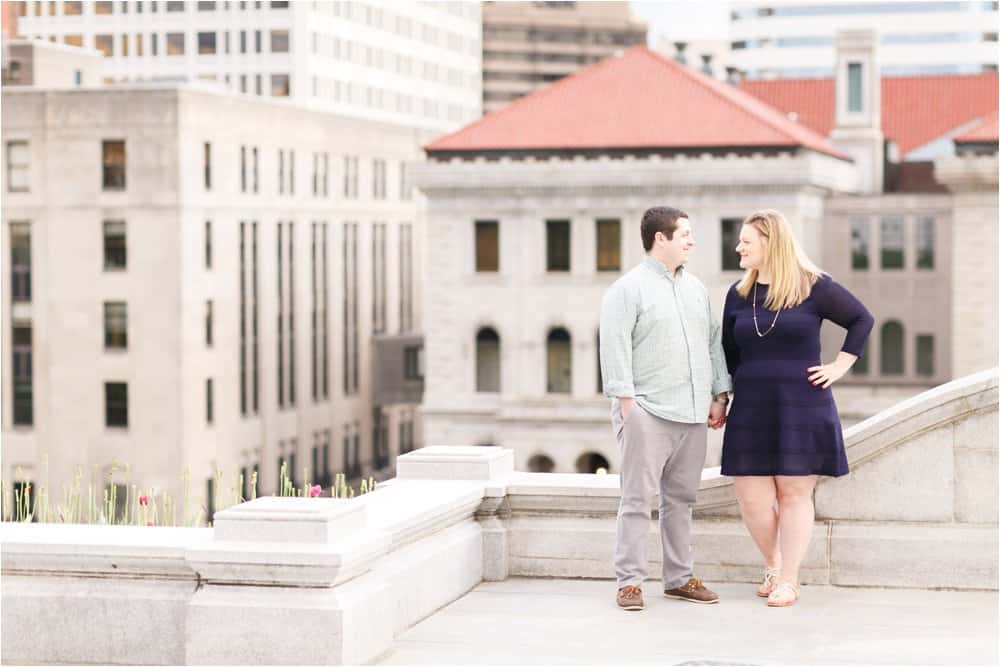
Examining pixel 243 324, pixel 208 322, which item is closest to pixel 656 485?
pixel 208 322

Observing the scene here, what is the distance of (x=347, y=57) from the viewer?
118 metres

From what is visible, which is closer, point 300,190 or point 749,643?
point 749,643

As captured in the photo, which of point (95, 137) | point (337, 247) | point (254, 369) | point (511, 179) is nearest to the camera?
point (511, 179)

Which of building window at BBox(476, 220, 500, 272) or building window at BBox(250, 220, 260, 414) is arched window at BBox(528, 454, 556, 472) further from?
building window at BBox(250, 220, 260, 414)

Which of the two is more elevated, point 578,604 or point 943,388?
point 943,388

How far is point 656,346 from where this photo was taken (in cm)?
955

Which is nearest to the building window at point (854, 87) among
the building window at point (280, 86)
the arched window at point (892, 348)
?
the arched window at point (892, 348)

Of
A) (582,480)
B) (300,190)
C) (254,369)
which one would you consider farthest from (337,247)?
(582,480)

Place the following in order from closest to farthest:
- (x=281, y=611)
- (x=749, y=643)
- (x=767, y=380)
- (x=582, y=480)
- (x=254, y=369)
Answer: (x=281, y=611)
(x=749, y=643)
(x=767, y=380)
(x=582, y=480)
(x=254, y=369)

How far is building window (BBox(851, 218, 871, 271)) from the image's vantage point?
65812mm

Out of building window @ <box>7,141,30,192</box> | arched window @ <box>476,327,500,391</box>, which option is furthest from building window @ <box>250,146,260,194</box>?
arched window @ <box>476,327,500,391</box>

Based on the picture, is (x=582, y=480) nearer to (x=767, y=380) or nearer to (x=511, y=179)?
(x=767, y=380)

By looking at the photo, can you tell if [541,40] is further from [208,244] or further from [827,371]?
[827,371]

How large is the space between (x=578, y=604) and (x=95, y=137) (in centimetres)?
6097
